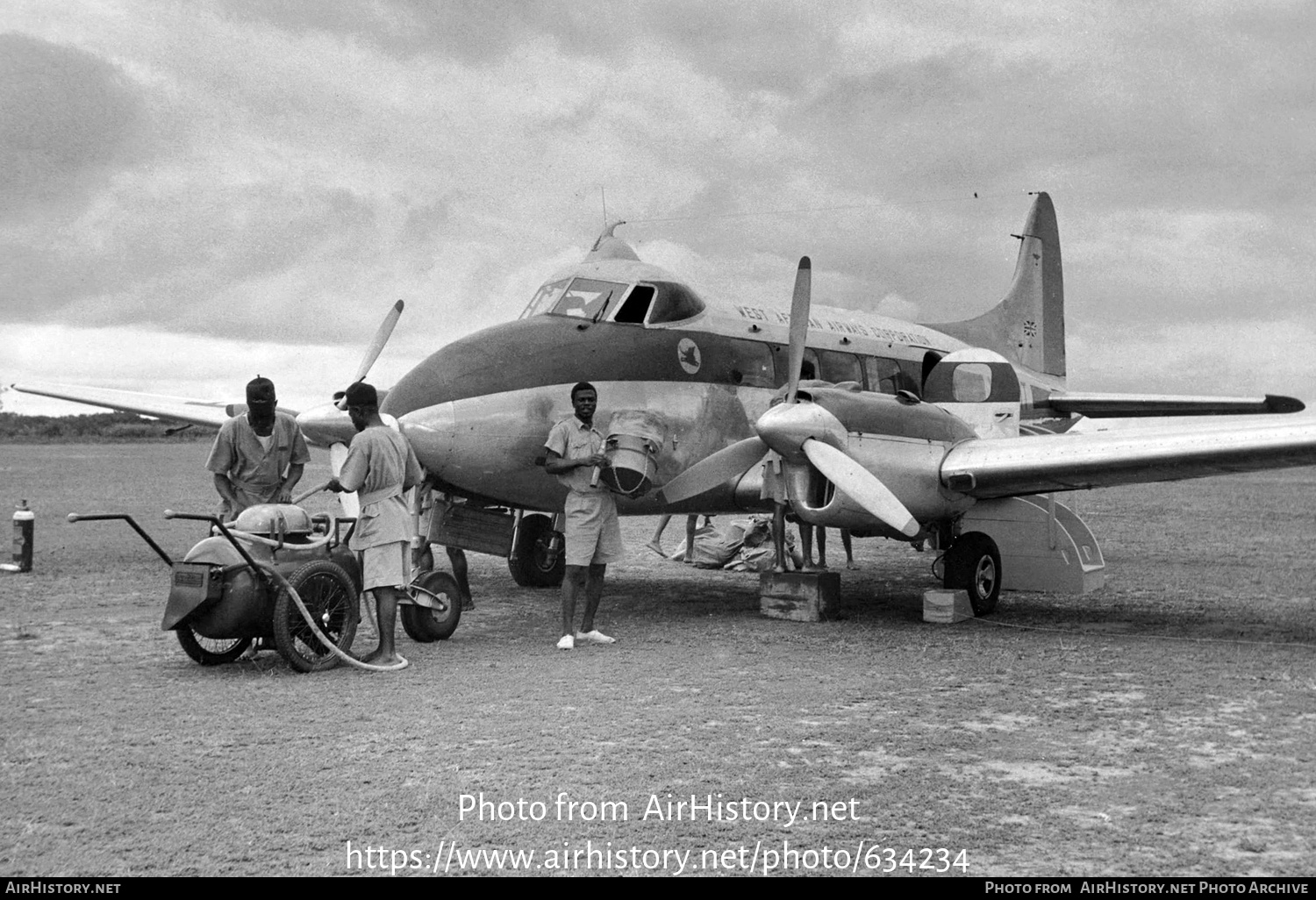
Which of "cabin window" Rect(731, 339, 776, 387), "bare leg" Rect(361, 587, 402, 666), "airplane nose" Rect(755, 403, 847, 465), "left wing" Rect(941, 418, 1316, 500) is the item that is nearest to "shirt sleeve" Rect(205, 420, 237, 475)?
"bare leg" Rect(361, 587, 402, 666)

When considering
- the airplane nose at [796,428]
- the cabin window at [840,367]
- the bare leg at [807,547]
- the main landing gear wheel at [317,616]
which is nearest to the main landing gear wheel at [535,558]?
the bare leg at [807,547]

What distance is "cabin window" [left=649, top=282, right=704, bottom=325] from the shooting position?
35.3 feet

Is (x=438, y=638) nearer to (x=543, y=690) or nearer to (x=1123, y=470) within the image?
(x=543, y=690)

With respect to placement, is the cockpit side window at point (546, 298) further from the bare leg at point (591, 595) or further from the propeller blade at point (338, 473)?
the bare leg at point (591, 595)

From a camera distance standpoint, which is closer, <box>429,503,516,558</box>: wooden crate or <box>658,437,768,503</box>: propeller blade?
→ <box>429,503,516,558</box>: wooden crate

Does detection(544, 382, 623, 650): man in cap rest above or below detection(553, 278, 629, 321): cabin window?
below

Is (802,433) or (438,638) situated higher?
(802,433)

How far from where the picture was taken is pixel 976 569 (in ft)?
36.2

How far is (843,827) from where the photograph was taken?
4.50 metres

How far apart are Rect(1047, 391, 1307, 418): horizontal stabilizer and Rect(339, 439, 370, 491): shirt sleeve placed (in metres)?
11.2

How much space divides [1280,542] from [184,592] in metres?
17.5

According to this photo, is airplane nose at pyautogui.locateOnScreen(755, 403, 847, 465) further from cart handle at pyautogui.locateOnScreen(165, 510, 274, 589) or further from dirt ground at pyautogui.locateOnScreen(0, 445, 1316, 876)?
cart handle at pyautogui.locateOnScreen(165, 510, 274, 589)

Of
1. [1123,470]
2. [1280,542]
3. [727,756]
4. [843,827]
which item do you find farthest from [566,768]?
[1280,542]

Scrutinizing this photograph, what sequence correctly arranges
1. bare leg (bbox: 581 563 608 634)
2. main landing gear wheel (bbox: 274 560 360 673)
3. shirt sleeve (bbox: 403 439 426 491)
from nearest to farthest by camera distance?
1. main landing gear wheel (bbox: 274 560 360 673)
2. shirt sleeve (bbox: 403 439 426 491)
3. bare leg (bbox: 581 563 608 634)
